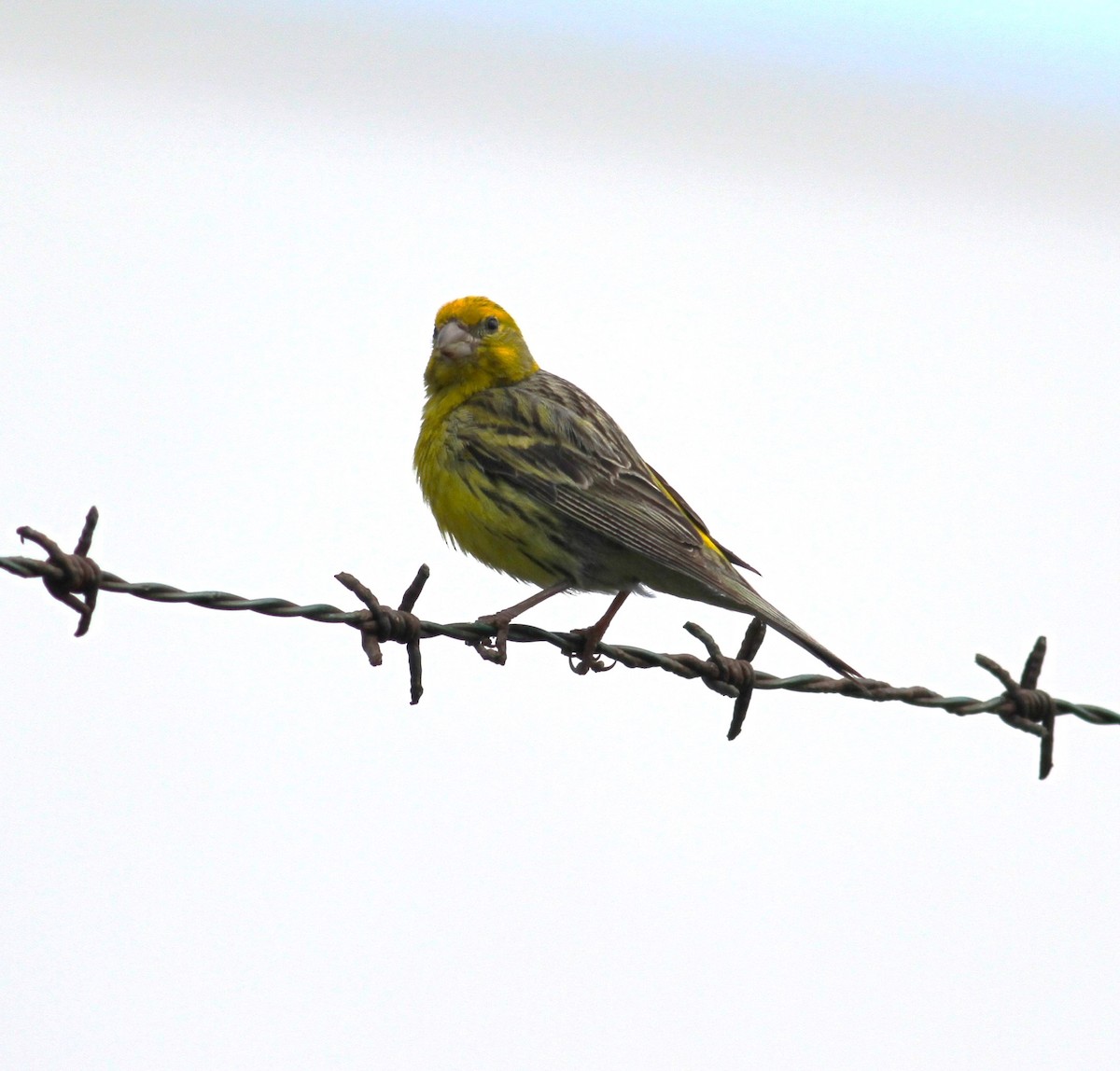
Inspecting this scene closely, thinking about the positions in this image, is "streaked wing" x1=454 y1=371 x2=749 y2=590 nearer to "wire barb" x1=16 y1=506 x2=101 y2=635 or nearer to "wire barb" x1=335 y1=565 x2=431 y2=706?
"wire barb" x1=335 y1=565 x2=431 y2=706

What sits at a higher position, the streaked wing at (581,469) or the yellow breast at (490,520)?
the streaked wing at (581,469)

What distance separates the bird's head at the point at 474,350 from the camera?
749cm

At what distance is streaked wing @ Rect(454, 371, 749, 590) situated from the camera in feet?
21.3

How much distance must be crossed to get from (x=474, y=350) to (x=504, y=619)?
2065 millimetres

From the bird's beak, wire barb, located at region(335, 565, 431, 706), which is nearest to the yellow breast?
the bird's beak

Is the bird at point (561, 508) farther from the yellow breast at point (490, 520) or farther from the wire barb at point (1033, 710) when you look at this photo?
the wire barb at point (1033, 710)

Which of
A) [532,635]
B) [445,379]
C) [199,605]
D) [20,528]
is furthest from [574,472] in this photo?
[20,528]

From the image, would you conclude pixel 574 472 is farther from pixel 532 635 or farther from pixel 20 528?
pixel 20 528

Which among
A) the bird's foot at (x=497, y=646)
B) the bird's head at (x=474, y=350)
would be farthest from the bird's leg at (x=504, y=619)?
the bird's head at (x=474, y=350)

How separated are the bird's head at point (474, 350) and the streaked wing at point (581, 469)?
0.15 metres

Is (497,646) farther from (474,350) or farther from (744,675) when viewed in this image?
(474,350)

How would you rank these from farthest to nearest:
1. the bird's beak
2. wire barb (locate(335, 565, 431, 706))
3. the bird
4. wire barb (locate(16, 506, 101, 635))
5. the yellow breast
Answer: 1. the bird's beak
2. the yellow breast
3. the bird
4. wire barb (locate(335, 565, 431, 706))
5. wire barb (locate(16, 506, 101, 635))

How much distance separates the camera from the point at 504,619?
584cm

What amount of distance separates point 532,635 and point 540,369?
3.13 metres
